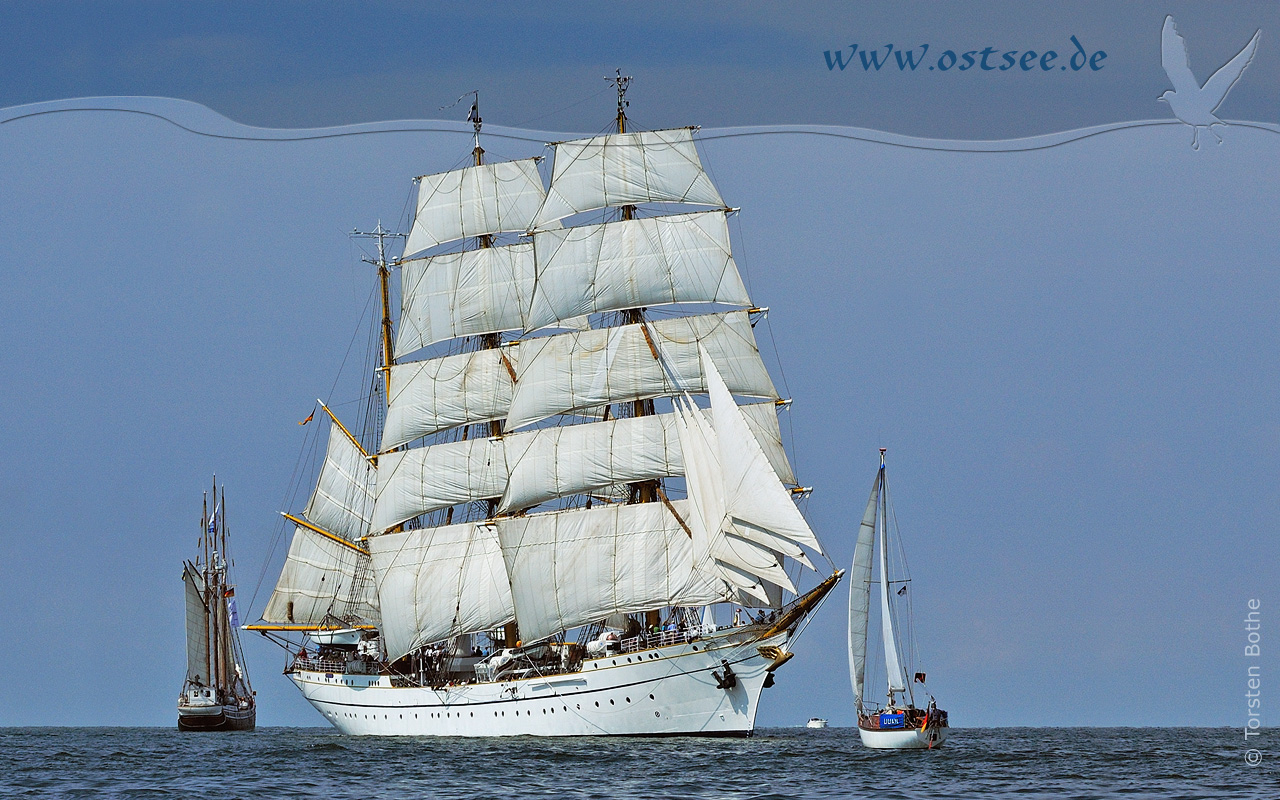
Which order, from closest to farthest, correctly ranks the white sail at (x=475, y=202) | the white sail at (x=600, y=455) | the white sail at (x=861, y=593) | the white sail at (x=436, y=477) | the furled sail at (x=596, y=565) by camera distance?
the white sail at (x=861, y=593), the furled sail at (x=596, y=565), the white sail at (x=600, y=455), the white sail at (x=436, y=477), the white sail at (x=475, y=202)

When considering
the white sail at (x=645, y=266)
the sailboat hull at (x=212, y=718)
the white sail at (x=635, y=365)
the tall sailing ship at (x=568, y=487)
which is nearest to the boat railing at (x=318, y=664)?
the tall sailing ship at (x=568, y=487)

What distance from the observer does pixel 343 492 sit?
343ft

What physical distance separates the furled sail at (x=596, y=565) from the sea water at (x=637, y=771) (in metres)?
6.50

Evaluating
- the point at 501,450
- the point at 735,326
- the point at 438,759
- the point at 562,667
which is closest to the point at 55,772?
the point at 438,759

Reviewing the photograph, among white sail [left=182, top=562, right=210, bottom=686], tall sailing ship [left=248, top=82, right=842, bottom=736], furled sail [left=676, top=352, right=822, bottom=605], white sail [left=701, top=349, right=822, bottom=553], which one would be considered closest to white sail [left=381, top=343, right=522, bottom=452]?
tall sailing ship [left=248, top=82, right=842, bottom=736]

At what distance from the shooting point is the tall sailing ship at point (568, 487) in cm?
7712

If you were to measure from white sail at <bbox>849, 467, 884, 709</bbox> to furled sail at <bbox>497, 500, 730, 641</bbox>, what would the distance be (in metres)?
11.3

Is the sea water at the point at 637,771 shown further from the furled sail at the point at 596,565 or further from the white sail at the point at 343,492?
the white sail at the point at 343,492

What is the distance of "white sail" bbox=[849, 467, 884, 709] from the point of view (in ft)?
223

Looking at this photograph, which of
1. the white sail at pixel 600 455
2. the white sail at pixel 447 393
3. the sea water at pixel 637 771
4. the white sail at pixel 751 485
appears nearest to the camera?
the sea water at pixel 637 771

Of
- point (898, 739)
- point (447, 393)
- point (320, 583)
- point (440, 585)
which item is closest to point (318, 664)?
point (320, 583)

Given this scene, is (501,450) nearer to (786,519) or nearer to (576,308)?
(576,308)

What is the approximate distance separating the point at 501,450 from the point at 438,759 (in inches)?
1005

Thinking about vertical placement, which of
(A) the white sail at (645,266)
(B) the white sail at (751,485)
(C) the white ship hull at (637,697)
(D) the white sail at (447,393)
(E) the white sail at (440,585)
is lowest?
(C) the white ship hull at (637,697)
